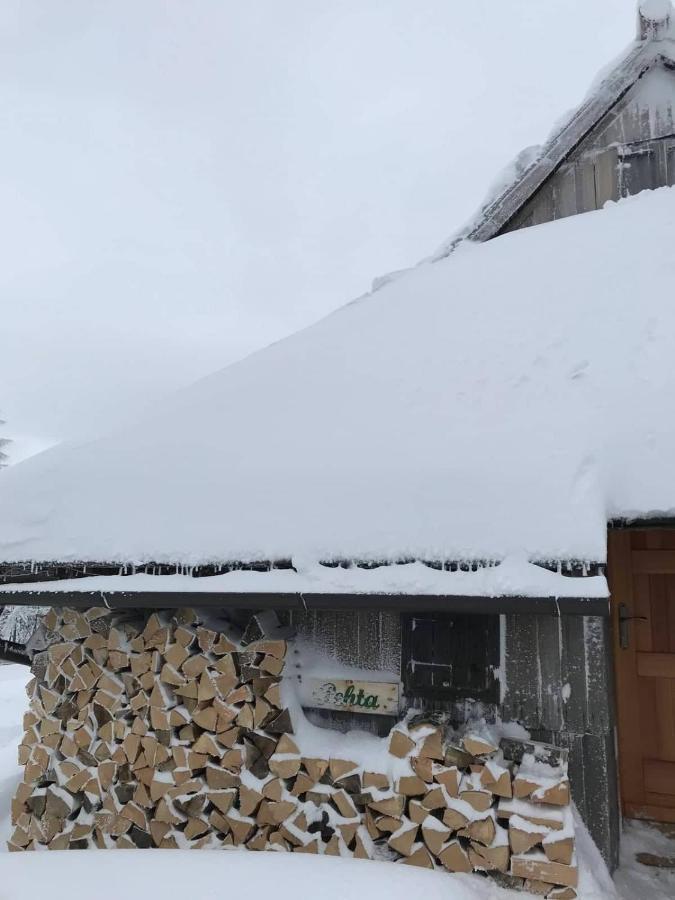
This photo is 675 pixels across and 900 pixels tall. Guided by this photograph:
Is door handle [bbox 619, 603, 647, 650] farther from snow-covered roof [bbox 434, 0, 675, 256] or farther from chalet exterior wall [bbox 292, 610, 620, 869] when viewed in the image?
snow-covered roof [bbox 434, 0, 675, 256]

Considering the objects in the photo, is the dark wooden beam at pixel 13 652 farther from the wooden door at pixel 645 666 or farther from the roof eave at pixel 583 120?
the roof eave at pixel 583 120

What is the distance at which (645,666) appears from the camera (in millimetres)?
4113

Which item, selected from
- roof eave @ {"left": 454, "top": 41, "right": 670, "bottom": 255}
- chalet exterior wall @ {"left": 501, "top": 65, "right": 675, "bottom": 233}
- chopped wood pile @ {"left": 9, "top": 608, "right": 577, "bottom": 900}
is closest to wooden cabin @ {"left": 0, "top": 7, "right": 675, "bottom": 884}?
chopped wood pile @ {"left": 9, "top": 608, "right": 577, "bottom": 900}

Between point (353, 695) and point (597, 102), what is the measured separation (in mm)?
5706

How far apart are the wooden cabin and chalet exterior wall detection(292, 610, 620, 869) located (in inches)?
0.4

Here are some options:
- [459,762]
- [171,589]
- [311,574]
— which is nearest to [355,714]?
[459,762]

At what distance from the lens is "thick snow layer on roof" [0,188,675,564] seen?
2.87m

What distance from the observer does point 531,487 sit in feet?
9.29

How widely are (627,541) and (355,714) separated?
229 centimetres

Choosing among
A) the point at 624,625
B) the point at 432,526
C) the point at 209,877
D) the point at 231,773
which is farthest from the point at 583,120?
the point at 209,877

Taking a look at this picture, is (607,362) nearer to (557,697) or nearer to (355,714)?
(557,697)

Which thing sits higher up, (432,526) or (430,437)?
(430,437)

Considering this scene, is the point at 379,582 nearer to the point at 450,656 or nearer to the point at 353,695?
the point at 450,656

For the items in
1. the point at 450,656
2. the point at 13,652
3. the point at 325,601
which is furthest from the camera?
the point at 13,652
